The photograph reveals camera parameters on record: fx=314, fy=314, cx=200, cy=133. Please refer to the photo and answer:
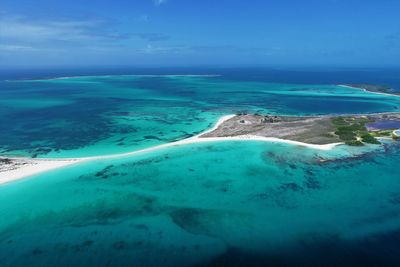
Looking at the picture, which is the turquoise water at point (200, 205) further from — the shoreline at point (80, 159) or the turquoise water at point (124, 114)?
the shoreline at point (80, 159)

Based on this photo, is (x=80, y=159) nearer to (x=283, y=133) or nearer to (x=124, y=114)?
(x=283, y=133)

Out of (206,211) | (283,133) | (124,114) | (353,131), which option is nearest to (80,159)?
(206,211)

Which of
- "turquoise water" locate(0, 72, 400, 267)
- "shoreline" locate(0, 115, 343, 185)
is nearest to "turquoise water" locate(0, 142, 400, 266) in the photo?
"turquoise water" locate(0, 72, 400, 267)

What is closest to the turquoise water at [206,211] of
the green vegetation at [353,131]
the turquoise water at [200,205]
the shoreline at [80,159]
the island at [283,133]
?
the turquoise water at [200,205]

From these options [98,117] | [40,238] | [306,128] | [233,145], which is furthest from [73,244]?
[98,117]

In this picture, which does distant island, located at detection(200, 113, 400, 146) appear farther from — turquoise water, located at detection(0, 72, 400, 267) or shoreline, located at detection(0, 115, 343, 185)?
turquoise water, located at detection(0, 72, 400, 267)

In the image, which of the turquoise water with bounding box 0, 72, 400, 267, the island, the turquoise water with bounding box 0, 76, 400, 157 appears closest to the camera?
the turquoise water with bounding box 0, 72, 400, 267
